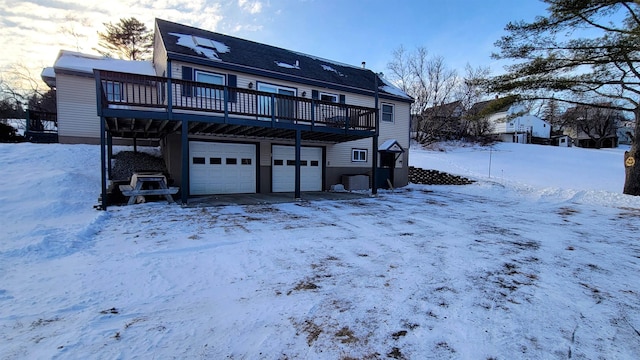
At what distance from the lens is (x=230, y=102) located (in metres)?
9.91

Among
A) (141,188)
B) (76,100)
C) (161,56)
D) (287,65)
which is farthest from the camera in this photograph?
(76,100)

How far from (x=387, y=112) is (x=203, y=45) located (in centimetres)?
911

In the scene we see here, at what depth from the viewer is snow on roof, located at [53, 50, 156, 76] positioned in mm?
12844

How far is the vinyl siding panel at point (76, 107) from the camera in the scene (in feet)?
42.1

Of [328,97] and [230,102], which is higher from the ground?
[328,97]

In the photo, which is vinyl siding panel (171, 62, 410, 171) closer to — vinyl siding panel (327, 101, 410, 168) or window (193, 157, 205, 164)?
vinyl siding panel (327, 101, 410, 168)

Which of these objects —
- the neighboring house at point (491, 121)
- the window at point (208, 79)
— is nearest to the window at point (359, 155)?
the neighboring house at point (491, 121)

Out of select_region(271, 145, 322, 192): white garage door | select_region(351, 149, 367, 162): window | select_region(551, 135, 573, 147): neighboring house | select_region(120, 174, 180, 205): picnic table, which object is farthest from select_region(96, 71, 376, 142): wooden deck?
select_region(551, 135, 573, 147): neighboring house

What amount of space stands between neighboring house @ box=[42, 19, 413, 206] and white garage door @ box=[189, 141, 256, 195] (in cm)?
4

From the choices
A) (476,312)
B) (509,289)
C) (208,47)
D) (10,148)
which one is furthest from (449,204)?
(10,148)

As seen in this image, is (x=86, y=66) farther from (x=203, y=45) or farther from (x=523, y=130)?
(x=523, y=130)

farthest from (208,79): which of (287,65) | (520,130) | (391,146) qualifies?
(520,130)

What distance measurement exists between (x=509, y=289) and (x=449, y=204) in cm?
738

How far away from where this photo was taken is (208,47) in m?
11.4
